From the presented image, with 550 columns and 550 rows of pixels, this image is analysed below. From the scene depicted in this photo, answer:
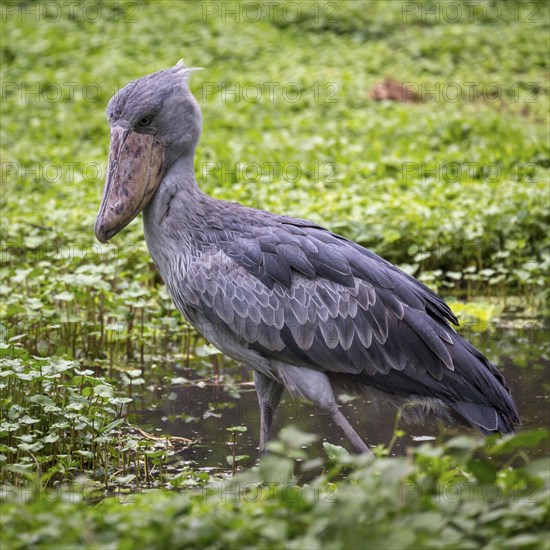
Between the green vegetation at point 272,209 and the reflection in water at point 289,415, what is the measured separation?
0.26ft

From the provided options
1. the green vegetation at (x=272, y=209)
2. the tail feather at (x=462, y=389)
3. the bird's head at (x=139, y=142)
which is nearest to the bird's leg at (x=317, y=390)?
the tail feather at (x=462, y=389)

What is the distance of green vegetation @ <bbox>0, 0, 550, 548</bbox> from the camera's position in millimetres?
3074

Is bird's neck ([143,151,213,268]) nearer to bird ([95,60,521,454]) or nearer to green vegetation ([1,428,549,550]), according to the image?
bird ([95,60,521,454])

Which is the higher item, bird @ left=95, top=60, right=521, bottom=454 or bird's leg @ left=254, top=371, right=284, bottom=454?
bird @ left=95, top=60, right=521, bottom=454

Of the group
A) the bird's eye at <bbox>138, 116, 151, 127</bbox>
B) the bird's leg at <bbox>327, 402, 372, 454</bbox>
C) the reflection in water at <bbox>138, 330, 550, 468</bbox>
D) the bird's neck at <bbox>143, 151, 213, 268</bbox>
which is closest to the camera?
the bird's leg at <bbox>327, 402, 372, 454</bbox>

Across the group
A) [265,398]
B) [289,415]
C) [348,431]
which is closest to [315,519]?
[348,431]

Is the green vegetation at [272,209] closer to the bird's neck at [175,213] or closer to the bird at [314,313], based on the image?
the bird at [314,313]

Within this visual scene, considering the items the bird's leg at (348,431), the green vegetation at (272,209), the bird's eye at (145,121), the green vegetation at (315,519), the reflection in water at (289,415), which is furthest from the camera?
the reflection in water at (289,415)

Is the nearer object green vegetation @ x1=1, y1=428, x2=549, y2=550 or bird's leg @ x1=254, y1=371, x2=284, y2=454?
green vegetation @ x1=1, y1=428, x2=549, y2=550

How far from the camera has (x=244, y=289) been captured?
4.71 metres

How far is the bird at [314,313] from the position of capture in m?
4.67

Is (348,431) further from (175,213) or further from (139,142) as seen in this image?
(139,142)

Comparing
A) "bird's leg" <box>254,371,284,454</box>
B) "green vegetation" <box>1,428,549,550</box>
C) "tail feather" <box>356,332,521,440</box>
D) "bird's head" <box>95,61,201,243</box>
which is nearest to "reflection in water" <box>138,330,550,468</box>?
"bird's leg" <box>254,371,284,454</box>

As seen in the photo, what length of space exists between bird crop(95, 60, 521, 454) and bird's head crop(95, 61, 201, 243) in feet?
0.04
